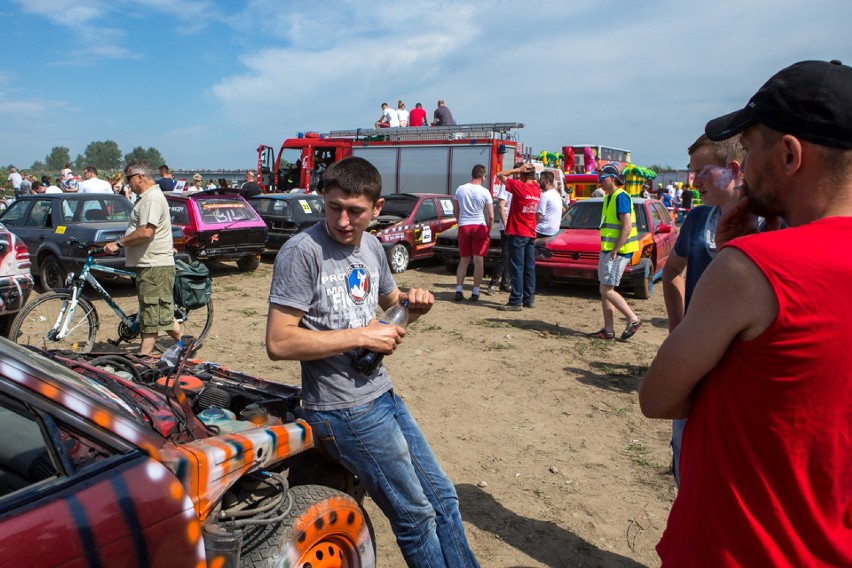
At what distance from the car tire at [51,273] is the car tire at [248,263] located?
3.22m

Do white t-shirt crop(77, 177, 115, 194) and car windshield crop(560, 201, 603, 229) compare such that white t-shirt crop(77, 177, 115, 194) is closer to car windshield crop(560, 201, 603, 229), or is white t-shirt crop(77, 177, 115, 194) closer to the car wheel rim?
car windshield crop(560, 201, 603, 229)

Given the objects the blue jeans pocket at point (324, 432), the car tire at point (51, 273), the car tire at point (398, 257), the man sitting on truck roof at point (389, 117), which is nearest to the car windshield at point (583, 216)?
the car tire at point (398, 257)

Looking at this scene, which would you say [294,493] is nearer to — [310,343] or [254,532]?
[254,532]

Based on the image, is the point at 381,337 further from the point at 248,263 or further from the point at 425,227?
the point at 248,263

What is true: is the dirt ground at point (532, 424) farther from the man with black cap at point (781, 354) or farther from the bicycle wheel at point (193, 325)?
the man with black cap at point (781, 354)

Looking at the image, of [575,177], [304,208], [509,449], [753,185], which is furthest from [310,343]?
[575,177]

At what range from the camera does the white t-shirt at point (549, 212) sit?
9.65 m

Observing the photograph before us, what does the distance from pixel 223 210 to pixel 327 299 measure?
9.07m

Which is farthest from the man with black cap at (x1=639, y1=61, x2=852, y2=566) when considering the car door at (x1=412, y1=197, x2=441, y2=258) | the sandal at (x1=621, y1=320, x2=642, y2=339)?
the car door at (x1=412, y1=197, x2=441, y2=258)

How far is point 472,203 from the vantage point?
349 inches

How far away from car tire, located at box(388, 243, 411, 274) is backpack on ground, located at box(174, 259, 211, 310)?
5472 mm

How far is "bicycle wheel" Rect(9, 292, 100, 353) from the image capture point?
5.59 m

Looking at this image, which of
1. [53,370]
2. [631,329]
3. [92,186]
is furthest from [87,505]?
[92,186]

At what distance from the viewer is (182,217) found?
10250 mm
